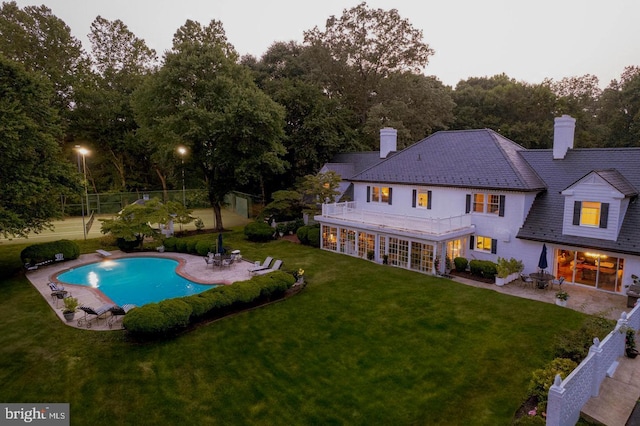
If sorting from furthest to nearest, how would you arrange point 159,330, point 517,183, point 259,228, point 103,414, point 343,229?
point 259,228 < point 343,229 < point 517,183 < point 159,330 < point 103,414

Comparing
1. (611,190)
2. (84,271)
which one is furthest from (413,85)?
(84,271)

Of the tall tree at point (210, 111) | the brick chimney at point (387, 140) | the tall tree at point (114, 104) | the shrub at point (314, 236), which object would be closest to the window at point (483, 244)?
the shrub at point (314, 236)

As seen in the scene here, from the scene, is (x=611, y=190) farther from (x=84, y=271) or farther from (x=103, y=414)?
(x=84, y=271)

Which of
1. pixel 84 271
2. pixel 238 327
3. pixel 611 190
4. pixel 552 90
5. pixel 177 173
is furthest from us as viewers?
pixel 552 90

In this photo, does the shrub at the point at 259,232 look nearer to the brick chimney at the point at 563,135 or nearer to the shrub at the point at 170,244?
the shrub at the point at 170,244

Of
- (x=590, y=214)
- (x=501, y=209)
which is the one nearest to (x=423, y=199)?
(x=501, y=209)
